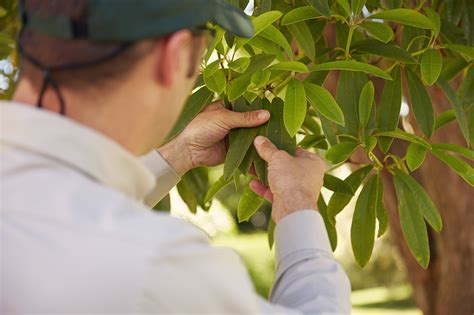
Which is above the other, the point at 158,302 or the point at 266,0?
the point at 266,0

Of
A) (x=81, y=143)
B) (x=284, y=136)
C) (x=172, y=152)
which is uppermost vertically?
(x=81, y=143)

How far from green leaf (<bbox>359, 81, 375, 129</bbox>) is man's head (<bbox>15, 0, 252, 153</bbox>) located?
0.88 metres

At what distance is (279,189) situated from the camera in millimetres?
1603

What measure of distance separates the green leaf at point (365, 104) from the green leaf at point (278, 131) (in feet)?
0.69

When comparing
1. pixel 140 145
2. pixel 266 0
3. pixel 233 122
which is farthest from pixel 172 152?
pixel 140 145

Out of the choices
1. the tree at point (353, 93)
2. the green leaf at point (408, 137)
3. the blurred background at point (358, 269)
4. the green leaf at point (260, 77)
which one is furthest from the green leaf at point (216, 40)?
the blurred background at point (358, 269)

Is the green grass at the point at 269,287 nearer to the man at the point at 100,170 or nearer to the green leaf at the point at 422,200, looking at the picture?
the green leaf at the point at 422,200

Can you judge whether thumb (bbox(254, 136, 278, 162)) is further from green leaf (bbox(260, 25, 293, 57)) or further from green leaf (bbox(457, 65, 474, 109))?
green leaf (bbox(457, 65, 474, 109))

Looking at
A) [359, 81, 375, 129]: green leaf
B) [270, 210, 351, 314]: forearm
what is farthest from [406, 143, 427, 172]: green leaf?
[270, 210, 351, 314]: forearm

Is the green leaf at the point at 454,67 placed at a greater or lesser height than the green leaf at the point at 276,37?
lesser

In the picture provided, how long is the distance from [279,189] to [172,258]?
56cm

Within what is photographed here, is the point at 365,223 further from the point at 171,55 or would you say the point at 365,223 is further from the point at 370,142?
the point at 171,55

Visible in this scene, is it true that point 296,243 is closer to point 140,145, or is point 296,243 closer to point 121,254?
point 140,145

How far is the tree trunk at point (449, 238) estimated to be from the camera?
129 inches
